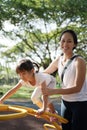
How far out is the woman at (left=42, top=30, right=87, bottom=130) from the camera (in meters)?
2.03

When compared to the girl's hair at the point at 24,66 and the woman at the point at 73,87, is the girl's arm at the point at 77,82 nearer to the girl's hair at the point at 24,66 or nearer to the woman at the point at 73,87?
the woman at the point at 73,87

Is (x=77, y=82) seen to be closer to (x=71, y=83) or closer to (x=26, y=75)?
(x=71, y=83)

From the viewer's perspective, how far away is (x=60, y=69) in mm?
2203

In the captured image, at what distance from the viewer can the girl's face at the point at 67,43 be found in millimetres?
2164

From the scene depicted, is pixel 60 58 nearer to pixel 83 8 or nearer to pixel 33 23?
pixel 83 8

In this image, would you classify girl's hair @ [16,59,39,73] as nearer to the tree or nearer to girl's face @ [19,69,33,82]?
girl's face @ [19,69,33,82]

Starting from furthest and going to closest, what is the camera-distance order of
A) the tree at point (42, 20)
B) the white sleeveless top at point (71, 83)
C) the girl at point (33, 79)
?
the tree at point (42, 20) < the girl at point (33, 79) < the white sleeveless top at point (71, 83)

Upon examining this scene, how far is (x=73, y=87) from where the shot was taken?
2010mm

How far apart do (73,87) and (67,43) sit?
1.14ft

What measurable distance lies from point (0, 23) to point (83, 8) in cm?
458

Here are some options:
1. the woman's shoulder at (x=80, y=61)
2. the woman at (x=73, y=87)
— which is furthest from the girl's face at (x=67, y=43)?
the woman's shoulder at (x=80, y=61)

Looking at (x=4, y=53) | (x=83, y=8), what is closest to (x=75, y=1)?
(x=83, y=8)

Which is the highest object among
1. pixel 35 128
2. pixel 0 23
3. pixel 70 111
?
pixel 0 23

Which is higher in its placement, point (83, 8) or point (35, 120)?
point (83, 8)
